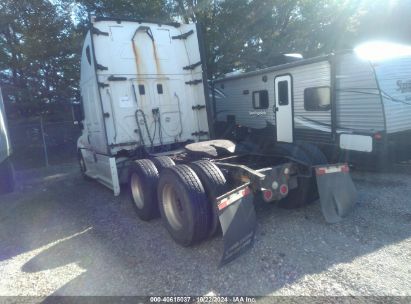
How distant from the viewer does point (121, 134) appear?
6.32 metres

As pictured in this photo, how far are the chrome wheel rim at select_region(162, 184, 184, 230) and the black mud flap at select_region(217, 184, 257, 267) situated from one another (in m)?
0.93

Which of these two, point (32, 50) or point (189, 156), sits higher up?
point (32, 50)

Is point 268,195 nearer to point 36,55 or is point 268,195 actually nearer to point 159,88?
point 159,88

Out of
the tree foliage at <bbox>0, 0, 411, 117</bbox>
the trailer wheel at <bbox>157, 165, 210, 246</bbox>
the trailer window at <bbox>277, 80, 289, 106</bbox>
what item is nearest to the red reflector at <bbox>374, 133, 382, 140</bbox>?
the trailer window at <bbox>277, 80, 289, 106</bbox>

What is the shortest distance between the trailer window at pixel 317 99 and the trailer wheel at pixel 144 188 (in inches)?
166

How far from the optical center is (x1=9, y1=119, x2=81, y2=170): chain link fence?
12.5 meters

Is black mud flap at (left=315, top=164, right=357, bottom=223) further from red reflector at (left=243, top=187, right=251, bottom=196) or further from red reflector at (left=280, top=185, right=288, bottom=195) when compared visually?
red reflector at (left=243, top=187, right=251, bottom=196)

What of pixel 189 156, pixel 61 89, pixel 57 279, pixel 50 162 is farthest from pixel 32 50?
pixel 57 279

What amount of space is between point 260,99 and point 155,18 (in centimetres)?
635

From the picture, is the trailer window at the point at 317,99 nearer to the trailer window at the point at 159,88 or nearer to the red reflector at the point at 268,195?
the trailer window at the point at 159,88

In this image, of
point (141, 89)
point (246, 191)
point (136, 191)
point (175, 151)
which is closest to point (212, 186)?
point (246, 191)

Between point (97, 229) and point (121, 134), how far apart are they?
6.74 ft

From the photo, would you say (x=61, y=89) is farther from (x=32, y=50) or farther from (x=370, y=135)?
(x=370, y=135)

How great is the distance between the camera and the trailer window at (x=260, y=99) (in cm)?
895
